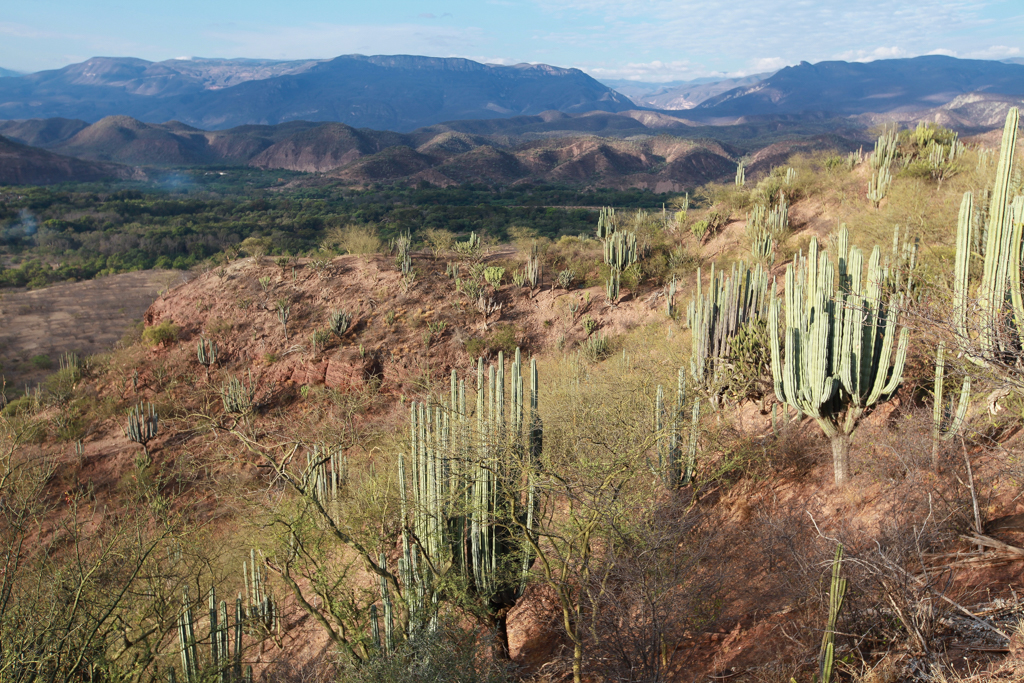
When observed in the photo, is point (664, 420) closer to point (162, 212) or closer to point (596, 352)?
point (596, 352)

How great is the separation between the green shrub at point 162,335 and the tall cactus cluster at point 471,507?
43.2ft

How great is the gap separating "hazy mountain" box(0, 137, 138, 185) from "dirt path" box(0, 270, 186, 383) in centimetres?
4560

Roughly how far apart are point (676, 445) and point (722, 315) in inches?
99.7

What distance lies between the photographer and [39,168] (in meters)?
63.9

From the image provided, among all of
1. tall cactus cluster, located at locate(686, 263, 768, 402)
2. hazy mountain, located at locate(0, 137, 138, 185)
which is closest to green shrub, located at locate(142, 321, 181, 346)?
tall cactus cluster, located at locate(686, 263, 768, 402)

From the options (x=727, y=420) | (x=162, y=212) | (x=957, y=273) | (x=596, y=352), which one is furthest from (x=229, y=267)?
(x=162, y=212)

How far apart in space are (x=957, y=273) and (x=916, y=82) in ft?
763

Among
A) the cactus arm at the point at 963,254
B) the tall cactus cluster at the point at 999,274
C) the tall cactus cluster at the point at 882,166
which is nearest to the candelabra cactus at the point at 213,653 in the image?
the tall cactus cluster at the point at 999,274

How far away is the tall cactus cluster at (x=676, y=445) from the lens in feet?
23.0

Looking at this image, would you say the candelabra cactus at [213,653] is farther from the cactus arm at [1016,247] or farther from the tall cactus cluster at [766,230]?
the tall cactus cluster at [766,230]

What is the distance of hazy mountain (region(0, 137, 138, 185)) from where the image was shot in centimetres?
6166

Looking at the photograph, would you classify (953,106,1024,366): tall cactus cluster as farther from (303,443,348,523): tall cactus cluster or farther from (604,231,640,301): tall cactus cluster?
(604,231,640,301): tall cactus cluster

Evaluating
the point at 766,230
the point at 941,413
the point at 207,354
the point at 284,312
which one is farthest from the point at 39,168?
the point at 941,413

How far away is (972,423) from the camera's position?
6.48 meters
